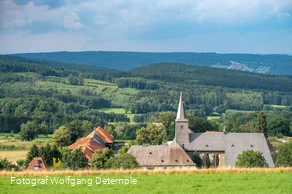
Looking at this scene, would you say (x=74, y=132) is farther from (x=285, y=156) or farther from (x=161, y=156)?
(x=285, y=156)

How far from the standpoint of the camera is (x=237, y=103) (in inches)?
7441

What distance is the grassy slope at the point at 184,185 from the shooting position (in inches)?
838

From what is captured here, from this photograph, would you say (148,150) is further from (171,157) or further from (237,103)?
(237,103)

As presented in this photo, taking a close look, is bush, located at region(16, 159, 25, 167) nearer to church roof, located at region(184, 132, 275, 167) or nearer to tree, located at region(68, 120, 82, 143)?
church roof, located at region(184, 132, 275, 167)

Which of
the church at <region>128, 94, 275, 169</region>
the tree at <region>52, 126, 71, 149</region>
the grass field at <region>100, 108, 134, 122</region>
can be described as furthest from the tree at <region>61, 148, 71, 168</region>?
the grass field at <region>100, 108, 134, 122</region>

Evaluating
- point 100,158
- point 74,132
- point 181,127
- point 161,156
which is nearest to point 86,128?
point 74,132

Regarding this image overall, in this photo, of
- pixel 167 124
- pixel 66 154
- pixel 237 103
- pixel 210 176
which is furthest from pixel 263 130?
pixel 237 103

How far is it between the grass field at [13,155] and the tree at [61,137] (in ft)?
27.4

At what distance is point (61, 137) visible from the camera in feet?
301

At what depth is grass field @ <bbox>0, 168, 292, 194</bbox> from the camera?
21.4 metres

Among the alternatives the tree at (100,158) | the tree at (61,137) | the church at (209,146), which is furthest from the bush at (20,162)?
the tree at (61,137)

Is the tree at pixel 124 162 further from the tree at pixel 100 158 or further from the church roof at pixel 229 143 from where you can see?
the church roof at pixel 229 143

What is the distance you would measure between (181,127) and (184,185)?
158 feet

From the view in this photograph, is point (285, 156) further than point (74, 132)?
No
